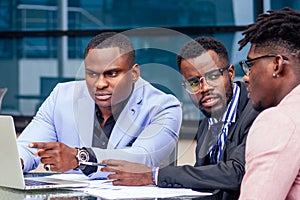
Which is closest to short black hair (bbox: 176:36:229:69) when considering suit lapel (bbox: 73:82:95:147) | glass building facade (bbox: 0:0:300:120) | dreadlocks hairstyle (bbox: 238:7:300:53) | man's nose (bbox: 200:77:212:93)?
man's nose (bbox: 200:77:212:93)

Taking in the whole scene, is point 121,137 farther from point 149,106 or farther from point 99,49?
point 99,49

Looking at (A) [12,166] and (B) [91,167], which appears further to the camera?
(B) [91,167]

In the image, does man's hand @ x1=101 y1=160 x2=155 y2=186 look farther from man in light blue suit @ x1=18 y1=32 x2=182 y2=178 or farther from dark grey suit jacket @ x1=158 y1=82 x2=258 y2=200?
man in light blue suit @ x1=18 y1=32 x2=182 y2=178

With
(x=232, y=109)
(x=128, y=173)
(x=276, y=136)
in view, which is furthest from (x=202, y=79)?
(x=276, y=136)

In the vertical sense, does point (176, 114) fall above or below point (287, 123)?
below

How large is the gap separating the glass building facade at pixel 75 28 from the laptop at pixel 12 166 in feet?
10.6

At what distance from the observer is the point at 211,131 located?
2289mm

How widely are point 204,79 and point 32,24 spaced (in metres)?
3.86

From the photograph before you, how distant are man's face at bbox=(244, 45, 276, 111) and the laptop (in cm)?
74

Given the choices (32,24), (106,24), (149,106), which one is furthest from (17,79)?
(149,106)

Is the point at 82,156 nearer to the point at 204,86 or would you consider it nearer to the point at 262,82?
the point at 204,86

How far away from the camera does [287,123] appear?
122cm

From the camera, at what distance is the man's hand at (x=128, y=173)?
1.95 metres

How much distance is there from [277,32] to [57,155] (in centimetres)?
86
